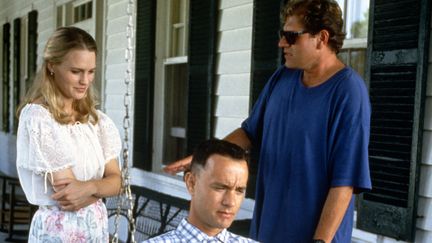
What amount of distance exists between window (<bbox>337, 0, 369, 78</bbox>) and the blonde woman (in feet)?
4.83

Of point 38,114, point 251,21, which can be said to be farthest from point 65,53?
point 251,21

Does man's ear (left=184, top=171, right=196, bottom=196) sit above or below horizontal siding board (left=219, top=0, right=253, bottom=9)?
below

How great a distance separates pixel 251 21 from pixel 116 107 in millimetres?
2512

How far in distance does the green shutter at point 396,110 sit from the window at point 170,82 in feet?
7.50

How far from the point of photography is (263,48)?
11.0ft

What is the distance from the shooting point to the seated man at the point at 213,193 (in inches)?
61.7

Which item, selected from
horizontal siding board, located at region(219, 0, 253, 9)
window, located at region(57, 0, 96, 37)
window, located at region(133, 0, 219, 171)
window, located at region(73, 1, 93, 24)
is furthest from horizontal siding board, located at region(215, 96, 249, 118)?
window, located at region(73, 1, 93, 24)

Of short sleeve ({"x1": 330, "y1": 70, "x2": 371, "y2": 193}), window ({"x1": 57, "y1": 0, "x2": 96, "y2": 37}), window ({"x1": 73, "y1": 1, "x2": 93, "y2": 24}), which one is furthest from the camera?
window ({"x1": 73, "y1": 1, "x2": 93, "y2": 24})

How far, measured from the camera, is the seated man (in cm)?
157

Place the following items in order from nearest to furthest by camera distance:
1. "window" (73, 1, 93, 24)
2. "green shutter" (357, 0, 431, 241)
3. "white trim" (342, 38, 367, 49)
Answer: "green shutter" (357, 0, 431, 241), "white trim" (342, 38, 367, 49), "window" (73, 1, 93, 24)

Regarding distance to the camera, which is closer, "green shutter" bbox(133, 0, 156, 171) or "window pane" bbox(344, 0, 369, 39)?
"window pane" bbox(344, 0, 369, 39)

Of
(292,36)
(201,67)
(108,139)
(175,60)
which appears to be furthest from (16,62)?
(292,36)

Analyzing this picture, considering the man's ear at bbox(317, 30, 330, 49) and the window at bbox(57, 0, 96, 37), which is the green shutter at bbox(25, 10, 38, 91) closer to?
the window at bbox(57, 0, 96, 37)

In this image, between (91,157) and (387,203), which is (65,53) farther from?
(387,203)
